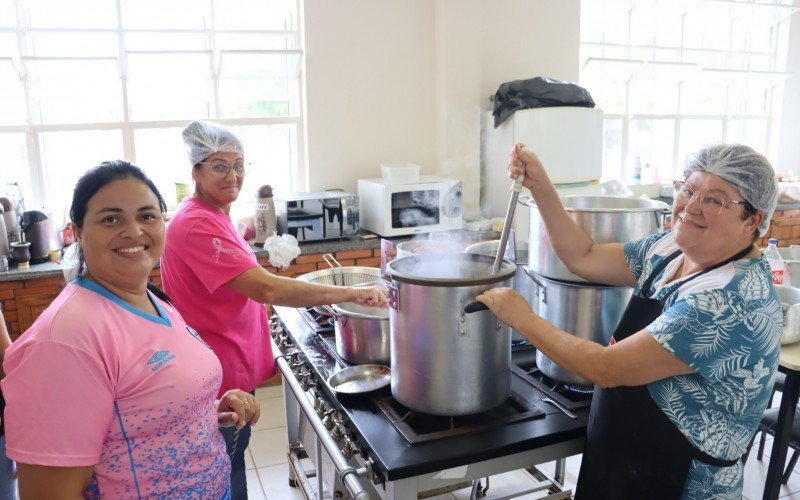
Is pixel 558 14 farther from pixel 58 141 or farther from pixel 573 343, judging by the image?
pixel 573 343

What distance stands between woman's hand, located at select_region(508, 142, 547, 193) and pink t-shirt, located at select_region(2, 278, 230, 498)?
88 cm

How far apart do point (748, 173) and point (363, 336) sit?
1069 millimetres

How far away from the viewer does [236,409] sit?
1490 mm

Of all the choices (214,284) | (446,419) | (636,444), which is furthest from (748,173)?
(214,284)

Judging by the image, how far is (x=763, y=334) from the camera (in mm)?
1170

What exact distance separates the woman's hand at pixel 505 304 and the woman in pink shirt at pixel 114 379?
61 centimetres

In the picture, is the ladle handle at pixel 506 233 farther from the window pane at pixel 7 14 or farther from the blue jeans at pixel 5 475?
the window pane at pixel 7 14

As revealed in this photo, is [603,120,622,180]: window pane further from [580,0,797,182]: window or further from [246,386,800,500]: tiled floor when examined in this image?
[246,386,800,500]: tiled floor

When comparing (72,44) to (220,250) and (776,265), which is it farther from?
(776,265)

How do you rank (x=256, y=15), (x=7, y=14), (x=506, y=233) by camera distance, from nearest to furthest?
(x=506, y=233)
(x=7, y=14)
(x=256, y=15)

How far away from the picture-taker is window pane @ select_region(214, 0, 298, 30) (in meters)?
3.90

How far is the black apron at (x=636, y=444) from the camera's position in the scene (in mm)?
1257

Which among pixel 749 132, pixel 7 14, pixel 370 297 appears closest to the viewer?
pixel 370 297

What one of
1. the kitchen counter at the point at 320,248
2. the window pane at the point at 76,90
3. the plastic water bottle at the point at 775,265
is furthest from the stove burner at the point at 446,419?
the window pane at the point at 76,90
